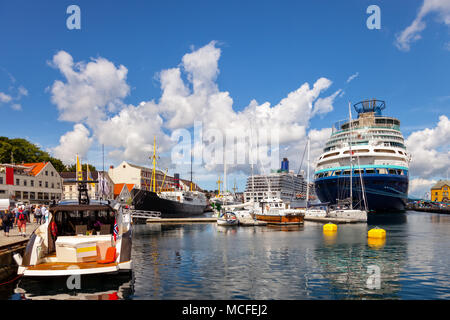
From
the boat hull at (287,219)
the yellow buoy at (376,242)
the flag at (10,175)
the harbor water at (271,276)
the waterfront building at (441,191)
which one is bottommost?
the waterfront building at (441,191)

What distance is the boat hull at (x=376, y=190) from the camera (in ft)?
231

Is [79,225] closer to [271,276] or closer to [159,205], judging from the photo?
[271,276]

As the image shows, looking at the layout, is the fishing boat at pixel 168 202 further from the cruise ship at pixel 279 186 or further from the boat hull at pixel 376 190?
the cruise ship at pixel 279 186

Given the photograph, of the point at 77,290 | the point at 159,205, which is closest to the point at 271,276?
the point at 77,290

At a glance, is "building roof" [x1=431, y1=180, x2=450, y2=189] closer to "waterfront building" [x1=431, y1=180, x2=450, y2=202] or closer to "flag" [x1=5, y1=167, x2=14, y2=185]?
"waterfront building" [x1=431, y1=180, x2=450, y2=202]

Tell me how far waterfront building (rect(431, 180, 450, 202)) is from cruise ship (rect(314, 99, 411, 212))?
332 feet

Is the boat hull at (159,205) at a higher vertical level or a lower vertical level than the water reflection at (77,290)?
lower

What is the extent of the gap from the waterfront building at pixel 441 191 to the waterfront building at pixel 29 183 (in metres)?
169

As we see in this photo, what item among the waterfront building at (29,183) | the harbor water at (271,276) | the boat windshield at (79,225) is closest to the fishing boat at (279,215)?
the harbor water at (271,276)

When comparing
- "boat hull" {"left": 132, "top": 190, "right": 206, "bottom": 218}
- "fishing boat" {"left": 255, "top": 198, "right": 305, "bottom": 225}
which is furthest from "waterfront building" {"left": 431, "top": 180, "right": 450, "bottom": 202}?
"fishing boat" {"left": 255, "top": 198, "right": 305, "bottom": 225}

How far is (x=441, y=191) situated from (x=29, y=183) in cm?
17853

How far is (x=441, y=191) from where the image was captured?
164m

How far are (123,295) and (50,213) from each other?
5216 mm

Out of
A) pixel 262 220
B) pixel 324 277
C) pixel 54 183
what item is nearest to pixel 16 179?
pixel 54 183
